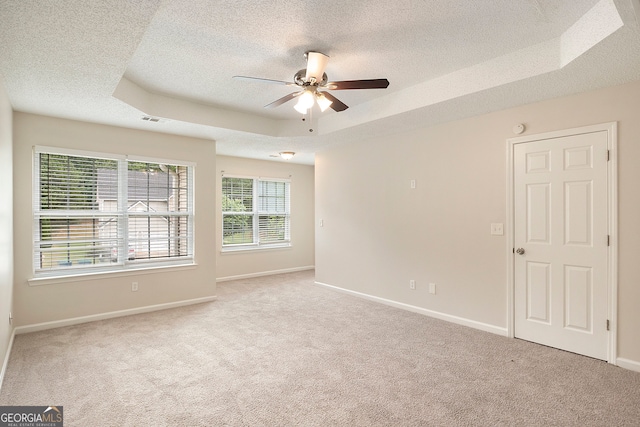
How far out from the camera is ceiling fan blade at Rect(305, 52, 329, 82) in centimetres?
269

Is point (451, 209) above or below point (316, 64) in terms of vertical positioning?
below

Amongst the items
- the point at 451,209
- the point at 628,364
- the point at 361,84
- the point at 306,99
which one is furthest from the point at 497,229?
the point at 306,99

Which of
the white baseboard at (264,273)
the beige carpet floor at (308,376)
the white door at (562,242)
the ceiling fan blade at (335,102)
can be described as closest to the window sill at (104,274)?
the beige carpet floor at (308,376)

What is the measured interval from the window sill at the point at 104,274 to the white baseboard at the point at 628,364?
487cm

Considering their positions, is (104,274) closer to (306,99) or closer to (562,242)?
(306,99)

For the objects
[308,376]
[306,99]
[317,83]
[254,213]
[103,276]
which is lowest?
[308,376]

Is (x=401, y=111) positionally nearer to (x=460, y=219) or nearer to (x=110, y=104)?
(x=460, y=219)

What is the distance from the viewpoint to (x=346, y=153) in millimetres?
5465

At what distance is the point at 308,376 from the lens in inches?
106

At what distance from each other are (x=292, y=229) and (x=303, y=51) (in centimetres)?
505

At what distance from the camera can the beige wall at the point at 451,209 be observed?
2.84 metres

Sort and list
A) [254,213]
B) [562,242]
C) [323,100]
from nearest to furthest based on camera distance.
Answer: [323,100] < [562,242] < [254,213]

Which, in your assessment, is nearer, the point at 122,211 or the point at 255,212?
the point at 122,211

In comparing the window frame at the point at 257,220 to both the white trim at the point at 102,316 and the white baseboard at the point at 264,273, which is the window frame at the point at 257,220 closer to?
the white baseboard at the point at 264,273
